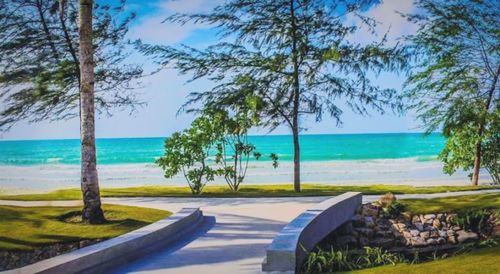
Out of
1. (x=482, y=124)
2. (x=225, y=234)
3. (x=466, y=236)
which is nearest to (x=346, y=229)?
(x=466, y=236)

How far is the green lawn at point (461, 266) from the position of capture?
10.8ft

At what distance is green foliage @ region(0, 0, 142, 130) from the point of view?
7480 mm

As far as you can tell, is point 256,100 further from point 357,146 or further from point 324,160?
point 357,146

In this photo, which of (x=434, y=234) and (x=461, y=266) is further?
(x=434, y=234)

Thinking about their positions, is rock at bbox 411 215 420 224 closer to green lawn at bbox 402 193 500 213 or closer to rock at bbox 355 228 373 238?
green lawn at bbox 402 193 500 213

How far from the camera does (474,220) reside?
5.93m

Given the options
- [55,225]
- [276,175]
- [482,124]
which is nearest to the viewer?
[55,225]

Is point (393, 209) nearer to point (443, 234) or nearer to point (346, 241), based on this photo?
point (443, 234)

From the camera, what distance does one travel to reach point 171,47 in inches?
356

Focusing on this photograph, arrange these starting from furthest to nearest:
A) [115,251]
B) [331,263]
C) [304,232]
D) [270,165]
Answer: [270,165] < [304,232] < [331,263] < [115,251]

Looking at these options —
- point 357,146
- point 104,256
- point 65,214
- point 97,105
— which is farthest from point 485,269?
point 357,146

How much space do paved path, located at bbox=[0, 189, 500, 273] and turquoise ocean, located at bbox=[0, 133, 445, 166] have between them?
11.3m

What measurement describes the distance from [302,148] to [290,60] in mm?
17204

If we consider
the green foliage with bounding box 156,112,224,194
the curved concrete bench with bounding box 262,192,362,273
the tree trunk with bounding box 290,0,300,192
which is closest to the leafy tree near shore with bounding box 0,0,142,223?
the green foliage with bounding box 156,112,224,194
